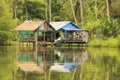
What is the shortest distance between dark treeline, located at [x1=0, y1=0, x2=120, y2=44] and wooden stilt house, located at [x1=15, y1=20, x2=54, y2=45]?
113 inches

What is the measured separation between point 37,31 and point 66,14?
23.5 m

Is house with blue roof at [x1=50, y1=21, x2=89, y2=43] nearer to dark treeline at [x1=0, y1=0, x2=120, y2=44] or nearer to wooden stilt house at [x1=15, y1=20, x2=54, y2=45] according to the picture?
wooden stilt house at [x1=15, y1=20, x2=54, y2=45]

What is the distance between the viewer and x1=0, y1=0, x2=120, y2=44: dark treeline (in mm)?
63188

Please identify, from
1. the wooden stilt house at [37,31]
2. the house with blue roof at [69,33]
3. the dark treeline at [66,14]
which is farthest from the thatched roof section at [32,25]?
the house with blue roof at [69,33]

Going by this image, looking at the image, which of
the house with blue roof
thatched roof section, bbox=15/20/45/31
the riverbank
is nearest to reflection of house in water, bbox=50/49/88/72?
the riverbank

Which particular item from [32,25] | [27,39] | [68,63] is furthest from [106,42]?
[68,63]

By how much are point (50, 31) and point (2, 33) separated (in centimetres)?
721

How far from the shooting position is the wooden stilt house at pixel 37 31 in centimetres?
6106

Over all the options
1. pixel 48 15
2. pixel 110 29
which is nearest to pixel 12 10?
pixel 48 15

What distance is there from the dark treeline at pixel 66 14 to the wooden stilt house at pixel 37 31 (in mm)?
2879

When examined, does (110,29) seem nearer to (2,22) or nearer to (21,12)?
(2,22)

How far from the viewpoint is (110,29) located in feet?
197

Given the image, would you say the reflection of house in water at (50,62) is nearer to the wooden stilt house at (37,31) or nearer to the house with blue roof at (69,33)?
the wooden stilt house at (37,31)

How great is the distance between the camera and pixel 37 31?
6119 cm
